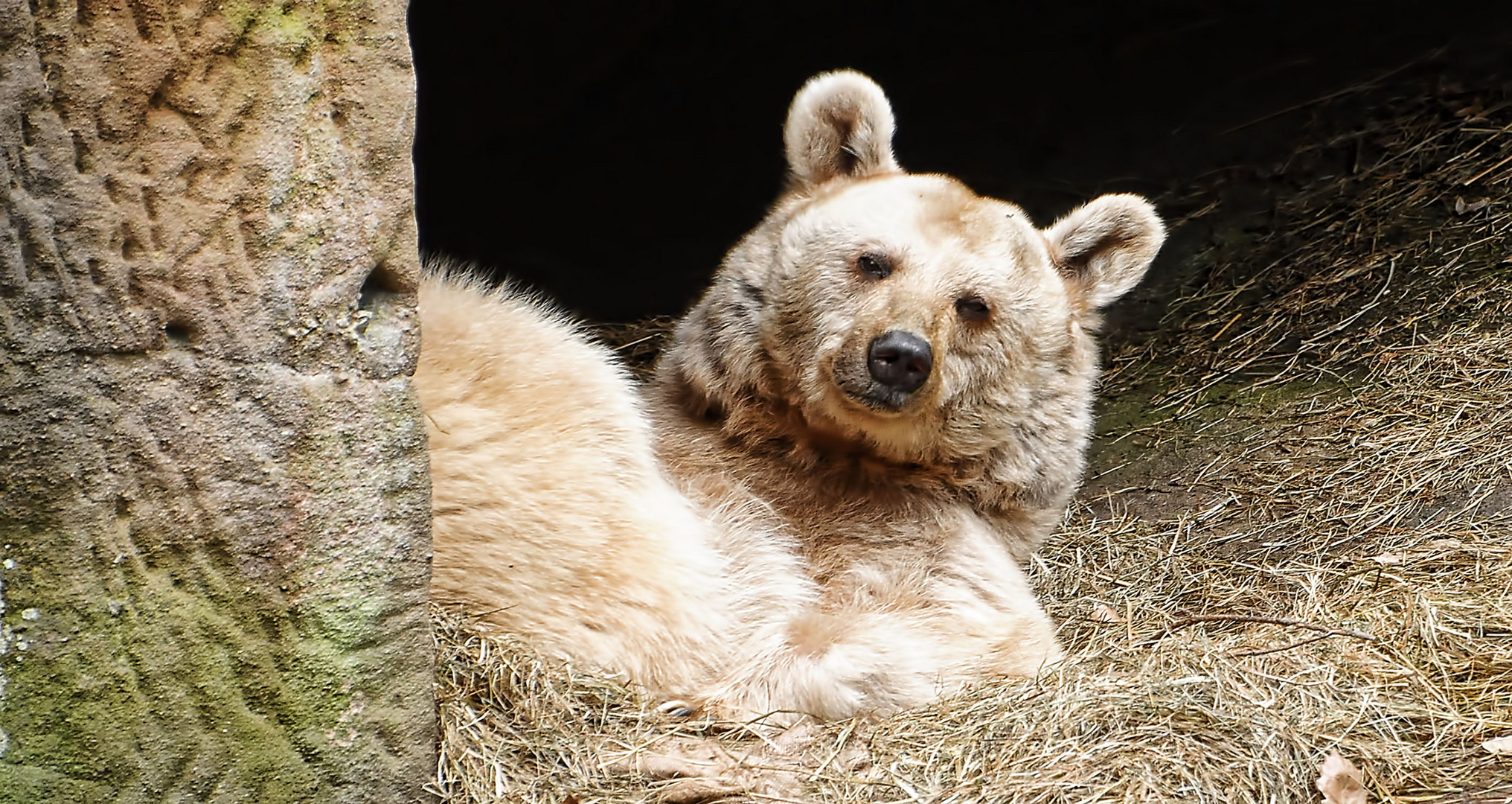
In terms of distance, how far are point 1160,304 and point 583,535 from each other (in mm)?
3912

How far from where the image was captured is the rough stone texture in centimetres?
193

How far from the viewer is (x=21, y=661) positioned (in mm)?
1972

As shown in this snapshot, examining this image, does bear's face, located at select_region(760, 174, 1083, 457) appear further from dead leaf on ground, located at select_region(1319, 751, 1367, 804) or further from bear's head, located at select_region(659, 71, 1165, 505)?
dead leaf on ground, located at select_region(1319, 751, 1367, 804)

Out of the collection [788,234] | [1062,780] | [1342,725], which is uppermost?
[788,234]

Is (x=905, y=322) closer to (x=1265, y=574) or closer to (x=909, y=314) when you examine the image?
(x=909, y=314)

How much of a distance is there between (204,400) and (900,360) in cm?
175

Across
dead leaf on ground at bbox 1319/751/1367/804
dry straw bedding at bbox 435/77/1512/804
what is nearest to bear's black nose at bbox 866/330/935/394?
dry straw bedding at bbox 435/77/1512/804

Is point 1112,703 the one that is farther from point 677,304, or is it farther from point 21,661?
point 677,304

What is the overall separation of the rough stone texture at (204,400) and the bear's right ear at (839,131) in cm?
189

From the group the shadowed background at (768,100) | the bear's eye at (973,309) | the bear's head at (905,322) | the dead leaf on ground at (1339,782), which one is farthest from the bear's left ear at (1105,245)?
the shadowed background at (768,100)

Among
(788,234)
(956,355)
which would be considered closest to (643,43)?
(788,234)

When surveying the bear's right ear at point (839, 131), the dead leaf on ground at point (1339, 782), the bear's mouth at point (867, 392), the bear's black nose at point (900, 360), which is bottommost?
the dead leaf on ground at point (1339, 782)

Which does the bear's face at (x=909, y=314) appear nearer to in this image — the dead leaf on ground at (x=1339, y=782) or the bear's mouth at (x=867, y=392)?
the bear's mouth at (x=867, y=392)

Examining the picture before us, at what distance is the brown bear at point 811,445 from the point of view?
2.95 m
